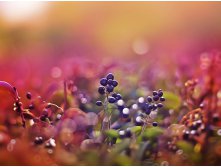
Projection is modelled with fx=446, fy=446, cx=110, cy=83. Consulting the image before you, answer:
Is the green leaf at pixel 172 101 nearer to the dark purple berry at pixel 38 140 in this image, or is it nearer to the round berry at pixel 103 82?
the round berry at pixel 103 82

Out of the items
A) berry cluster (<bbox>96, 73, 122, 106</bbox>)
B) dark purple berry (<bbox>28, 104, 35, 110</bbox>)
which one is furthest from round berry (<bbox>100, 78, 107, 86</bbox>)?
dark purple berry (<bbox>28, 104, 35, 110</bbox>)

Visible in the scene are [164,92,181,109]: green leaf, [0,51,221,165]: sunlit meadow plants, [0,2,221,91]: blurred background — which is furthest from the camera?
[0,2,221,91]: blurred background

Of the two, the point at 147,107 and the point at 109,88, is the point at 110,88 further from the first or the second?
the point at 147,107

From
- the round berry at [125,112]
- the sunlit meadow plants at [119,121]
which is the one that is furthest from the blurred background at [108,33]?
the round berry at [125,112]

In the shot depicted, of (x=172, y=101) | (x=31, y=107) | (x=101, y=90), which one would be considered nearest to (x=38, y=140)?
(x=31, y=107)

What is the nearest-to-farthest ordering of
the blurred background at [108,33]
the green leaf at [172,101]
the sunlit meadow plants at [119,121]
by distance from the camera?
the sunlit meadow plants at [119,121] < the green leaf at [172,101] < the blurred background at [108,33]

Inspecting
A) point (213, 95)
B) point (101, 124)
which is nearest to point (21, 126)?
point (101, 124)

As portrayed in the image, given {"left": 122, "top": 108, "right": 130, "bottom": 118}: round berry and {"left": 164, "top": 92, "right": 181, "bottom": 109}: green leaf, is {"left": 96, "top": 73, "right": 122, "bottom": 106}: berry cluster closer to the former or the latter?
{"left": 122, "top": 108, "right": 130, "bottom": 118}: round berry
